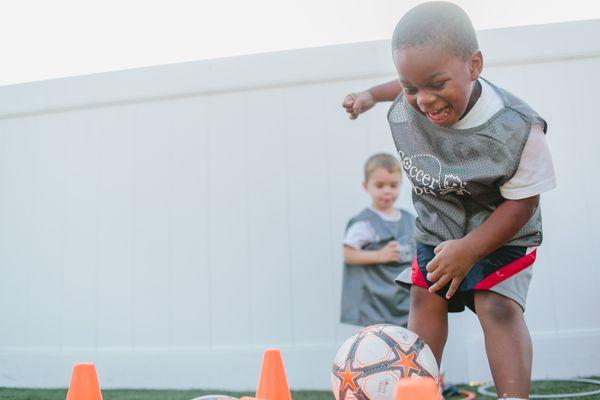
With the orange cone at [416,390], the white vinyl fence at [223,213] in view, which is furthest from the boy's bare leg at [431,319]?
the white vinyl fence at [223,213]

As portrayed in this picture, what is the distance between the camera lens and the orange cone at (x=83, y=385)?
181 centimetres

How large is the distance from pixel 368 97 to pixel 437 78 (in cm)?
40

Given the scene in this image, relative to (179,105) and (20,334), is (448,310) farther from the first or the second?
(20,334)

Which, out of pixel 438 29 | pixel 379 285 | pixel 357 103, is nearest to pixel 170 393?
pixel 379 285

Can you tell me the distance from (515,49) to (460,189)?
1.99m

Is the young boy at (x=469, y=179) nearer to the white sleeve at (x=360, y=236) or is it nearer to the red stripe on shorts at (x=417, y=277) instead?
the red stripe on shorts at (x=417, y=277)

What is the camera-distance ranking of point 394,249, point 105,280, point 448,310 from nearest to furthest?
point 448,310 → point 394,249 → point 105,280

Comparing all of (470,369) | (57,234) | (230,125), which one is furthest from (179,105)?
(470,369)

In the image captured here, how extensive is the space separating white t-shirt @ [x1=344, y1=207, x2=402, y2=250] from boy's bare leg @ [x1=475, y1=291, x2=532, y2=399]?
129cm

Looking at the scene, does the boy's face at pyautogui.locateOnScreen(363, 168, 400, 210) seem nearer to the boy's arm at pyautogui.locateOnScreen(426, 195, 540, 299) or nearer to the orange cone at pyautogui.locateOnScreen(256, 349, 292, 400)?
the orange cone at pyautogui.locateOnScreen(256, 349, 292, 400)

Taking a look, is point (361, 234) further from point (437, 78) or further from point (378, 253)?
point (437, 78)

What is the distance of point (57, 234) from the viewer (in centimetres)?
352

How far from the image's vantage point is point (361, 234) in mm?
2842

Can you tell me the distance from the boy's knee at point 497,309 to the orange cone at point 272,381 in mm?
715
